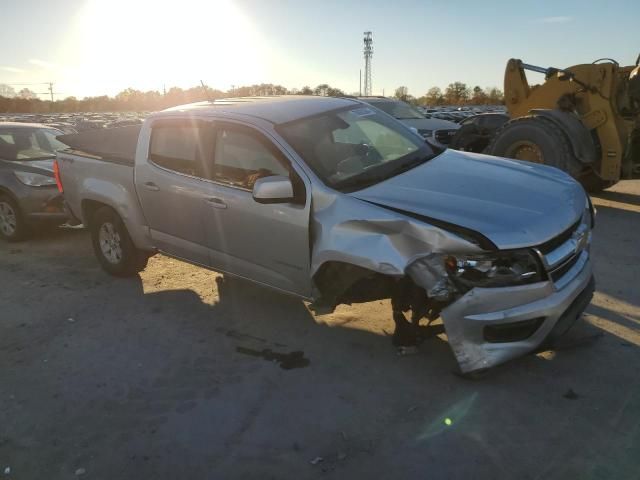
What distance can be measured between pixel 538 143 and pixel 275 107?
5.52 metres

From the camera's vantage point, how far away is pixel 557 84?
9.11 m

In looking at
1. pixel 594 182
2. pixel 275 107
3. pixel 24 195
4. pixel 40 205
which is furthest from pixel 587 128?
pixel 24 195

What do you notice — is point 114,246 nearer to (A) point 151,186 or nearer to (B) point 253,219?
(A) point 151,186

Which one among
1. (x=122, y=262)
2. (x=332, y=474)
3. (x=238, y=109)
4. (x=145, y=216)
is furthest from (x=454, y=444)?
(x=122, y=262)

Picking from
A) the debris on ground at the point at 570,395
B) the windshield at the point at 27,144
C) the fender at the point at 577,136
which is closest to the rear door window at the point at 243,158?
the debris on ground at the point at 570,395

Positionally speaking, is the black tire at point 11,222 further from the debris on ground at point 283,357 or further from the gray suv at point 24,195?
the debris on ground at point 283,357

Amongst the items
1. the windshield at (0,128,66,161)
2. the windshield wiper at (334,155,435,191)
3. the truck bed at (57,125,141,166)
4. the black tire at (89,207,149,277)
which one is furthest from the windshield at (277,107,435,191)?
the windshield at (0,128,66,161)

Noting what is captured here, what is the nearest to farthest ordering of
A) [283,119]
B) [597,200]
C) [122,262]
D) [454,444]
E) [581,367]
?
[454,444] < [581,367] < [283,119] < [122,262] < [597,200]

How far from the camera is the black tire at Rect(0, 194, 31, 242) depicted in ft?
23.9

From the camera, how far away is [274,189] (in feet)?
12.0

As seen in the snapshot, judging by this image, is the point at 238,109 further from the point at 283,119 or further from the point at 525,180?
the point at 525,180

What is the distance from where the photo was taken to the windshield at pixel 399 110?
11867mm

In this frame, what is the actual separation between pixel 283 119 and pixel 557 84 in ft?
22.5

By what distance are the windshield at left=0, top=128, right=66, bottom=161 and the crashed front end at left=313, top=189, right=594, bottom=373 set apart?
650 centimetres
